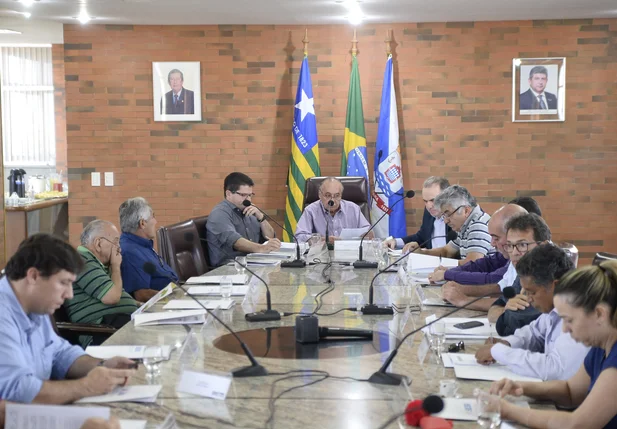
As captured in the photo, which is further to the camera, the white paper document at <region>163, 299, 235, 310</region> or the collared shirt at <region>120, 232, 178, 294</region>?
the collared shirt at <region>120, 232, 178, 294</region>

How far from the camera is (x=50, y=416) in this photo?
160 centimetres

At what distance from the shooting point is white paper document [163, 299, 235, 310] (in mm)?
3057

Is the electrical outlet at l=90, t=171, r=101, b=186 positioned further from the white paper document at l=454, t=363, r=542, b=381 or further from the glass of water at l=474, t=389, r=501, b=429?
the glass of water at l=474, t=389, r=501, b=429

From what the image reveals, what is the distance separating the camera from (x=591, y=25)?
21.4ft

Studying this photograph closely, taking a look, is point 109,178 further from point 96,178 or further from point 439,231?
point 439,231

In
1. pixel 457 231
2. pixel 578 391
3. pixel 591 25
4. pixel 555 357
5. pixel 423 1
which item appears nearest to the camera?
pixel 578 391

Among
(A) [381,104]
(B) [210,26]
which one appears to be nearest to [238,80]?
(B) [210,26]

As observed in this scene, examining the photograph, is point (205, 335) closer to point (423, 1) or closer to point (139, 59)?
point (423, 1)

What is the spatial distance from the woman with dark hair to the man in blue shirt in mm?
2300

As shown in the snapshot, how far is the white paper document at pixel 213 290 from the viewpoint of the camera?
3.42 metres

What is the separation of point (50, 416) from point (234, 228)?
11.5ft

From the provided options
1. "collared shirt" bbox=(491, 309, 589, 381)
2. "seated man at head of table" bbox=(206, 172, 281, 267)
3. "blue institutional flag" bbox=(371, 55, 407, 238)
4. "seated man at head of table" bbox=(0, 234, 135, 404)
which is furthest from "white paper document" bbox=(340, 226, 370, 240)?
"seated man at head of table" bbox=(0, 234, 135, 404)

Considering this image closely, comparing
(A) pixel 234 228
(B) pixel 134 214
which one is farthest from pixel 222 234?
(B) pixel 134 214

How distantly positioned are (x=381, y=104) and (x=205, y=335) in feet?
14.3
